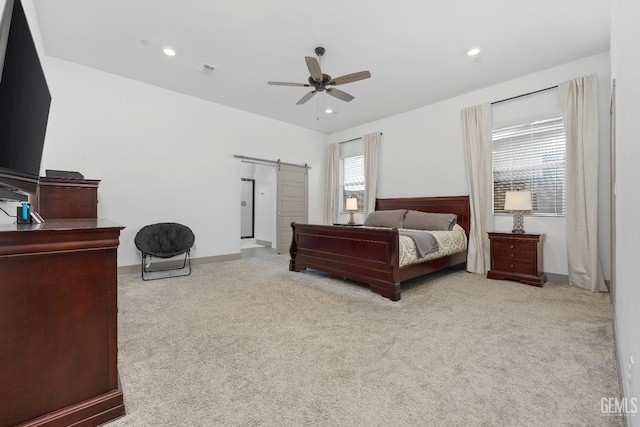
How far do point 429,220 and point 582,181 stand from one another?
191 centimetres

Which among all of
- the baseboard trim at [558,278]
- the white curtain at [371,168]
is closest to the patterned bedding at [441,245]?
the baseboard trim at [558,278]

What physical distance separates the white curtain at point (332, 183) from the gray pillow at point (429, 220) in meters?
2.24

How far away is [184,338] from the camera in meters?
2.15

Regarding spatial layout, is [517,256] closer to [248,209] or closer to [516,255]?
[516,255]

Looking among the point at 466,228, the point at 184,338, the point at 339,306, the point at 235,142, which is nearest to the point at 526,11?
the point at 466,228

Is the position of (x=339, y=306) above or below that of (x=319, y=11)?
below

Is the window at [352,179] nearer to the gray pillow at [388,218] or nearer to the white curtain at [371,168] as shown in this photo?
the white curtain at [371,168]

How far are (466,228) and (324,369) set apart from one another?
380 cm

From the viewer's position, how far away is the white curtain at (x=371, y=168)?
5.95m

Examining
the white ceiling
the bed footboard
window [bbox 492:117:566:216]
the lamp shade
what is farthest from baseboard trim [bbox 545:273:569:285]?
the white ceiling

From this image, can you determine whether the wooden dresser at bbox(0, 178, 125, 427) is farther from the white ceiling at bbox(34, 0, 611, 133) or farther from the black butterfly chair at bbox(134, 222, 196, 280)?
the black butterfly chair at bbox(134, 222, 196, 280)

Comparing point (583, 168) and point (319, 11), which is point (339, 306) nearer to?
point (319, 11)

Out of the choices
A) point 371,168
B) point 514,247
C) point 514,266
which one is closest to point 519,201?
point 514,247

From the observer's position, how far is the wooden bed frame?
125 inches
